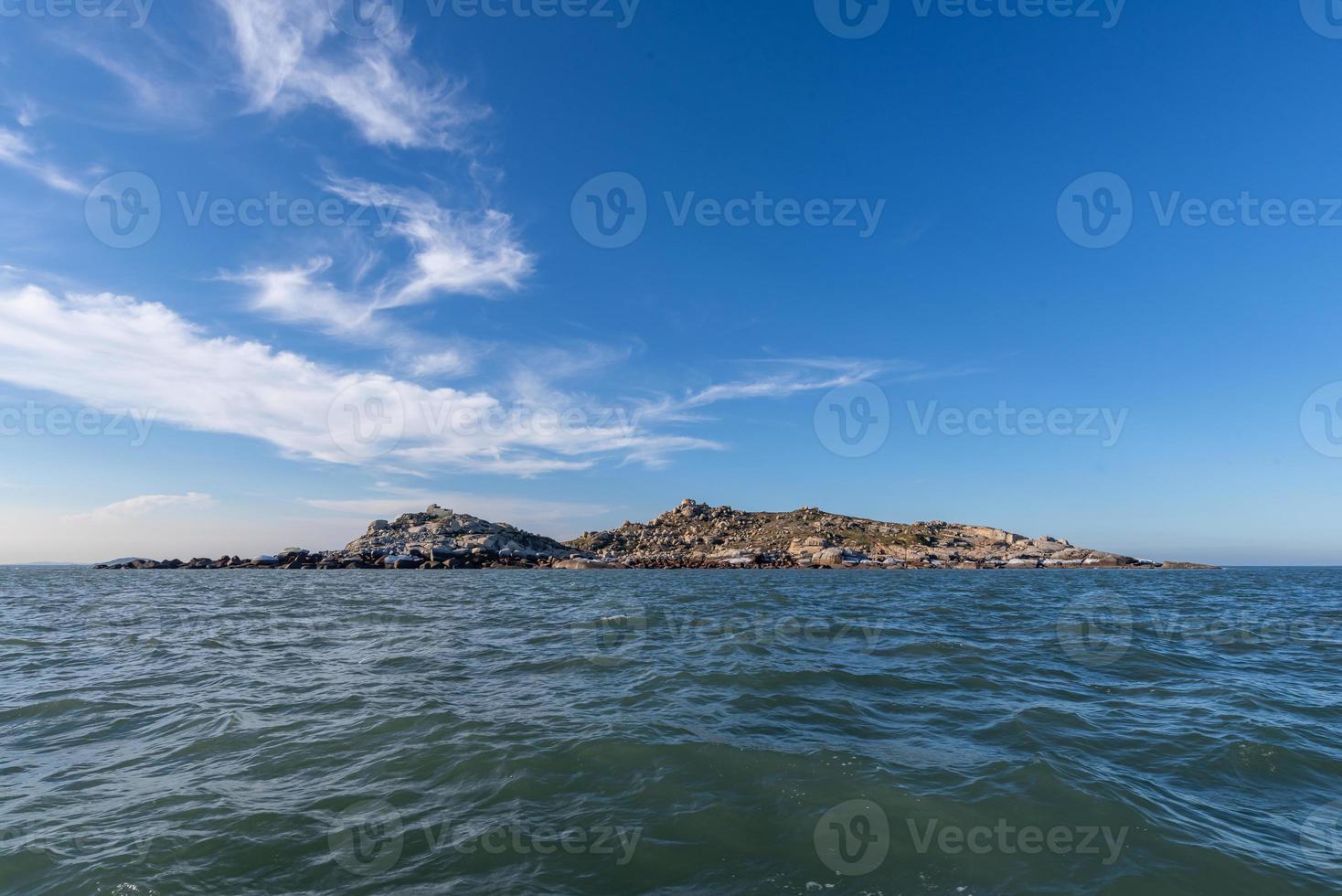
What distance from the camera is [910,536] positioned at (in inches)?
6083

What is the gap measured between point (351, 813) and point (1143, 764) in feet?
38.4

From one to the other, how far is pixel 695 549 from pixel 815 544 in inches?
1399

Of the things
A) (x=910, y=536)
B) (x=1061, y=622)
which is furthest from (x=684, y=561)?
(x=1061, y=622)

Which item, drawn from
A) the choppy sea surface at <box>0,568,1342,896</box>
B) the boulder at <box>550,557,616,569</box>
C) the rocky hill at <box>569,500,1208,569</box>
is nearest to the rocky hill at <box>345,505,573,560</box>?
the boulder at <box>550,557,616,569</box>

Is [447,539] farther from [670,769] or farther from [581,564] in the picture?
[670,769]

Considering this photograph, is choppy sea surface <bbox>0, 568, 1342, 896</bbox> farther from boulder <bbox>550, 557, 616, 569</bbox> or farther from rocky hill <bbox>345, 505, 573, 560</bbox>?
rocky hill <bbox>345, 505, 573, 560</bbox>

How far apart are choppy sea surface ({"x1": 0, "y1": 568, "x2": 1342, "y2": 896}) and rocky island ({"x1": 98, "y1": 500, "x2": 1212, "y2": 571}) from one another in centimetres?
10384

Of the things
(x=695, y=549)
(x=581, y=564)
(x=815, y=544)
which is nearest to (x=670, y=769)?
(x=581, y=564)

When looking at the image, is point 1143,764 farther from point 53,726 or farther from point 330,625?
point 330,625

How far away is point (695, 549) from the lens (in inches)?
6240

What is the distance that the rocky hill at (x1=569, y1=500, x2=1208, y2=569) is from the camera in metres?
131

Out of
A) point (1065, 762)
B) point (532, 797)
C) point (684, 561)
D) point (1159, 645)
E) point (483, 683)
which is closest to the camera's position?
point (532, 797)

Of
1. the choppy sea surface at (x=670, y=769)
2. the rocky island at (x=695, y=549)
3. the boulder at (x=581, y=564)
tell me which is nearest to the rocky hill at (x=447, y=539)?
the rocky island at (x=695, y=549)

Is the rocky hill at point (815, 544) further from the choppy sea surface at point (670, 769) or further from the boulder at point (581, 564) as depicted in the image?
the choppy sea surface at point (670, 769)
